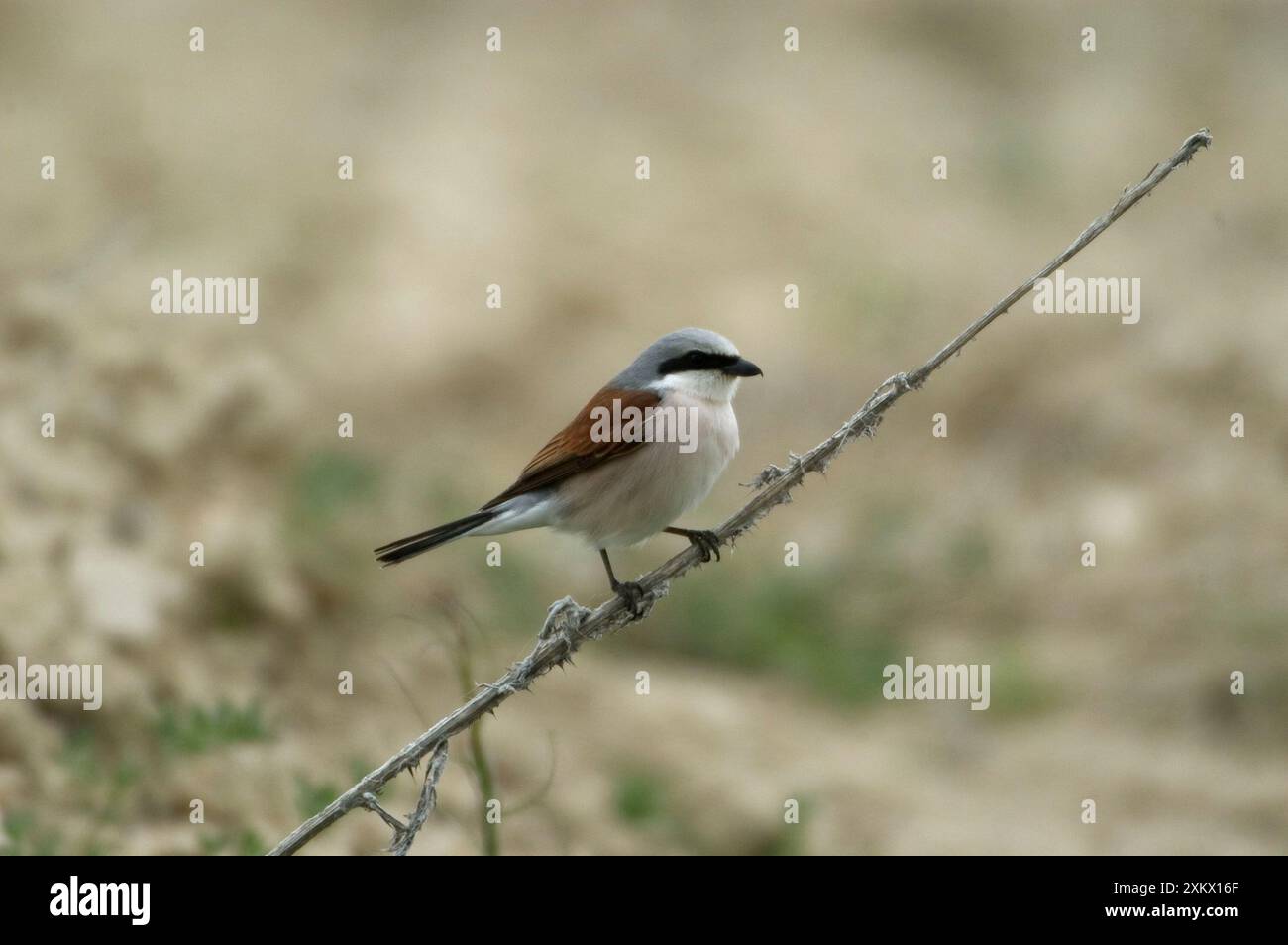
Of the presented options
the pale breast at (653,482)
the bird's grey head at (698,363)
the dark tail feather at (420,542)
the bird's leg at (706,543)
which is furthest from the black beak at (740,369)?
the dark tail feather at (420,542)

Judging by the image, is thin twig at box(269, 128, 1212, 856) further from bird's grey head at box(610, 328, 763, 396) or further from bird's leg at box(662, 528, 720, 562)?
bird's grey head at box(610, 328, 763, 396)

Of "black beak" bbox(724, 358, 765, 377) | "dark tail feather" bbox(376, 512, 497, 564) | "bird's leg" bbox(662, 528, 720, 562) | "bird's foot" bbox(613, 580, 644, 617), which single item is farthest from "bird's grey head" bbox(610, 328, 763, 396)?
"bird's foot" bbox(613, 580, 644, 617)

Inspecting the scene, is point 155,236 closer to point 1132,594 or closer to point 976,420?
point 976,420

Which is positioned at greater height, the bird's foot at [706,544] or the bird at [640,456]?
the bird at [640,456]

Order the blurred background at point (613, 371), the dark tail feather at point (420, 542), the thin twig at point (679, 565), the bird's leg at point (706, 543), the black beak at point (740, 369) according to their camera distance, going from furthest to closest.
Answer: the blurred background at point (613, 371)
the black beak at point (740, 369)
the dark tail feather at point (420, 542)
the bird's leg at point (706, 543)
the thin twig at point (679, 565)

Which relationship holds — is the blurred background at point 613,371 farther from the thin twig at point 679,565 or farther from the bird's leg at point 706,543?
the bird's leg at point 706,543

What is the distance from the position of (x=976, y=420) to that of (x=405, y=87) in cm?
720

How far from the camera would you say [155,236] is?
12766 millimetres

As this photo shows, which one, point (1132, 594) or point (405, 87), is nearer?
point (1132, 594)

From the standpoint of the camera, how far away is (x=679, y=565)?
3980 mm

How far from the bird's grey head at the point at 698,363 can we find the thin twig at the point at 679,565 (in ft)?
3.82

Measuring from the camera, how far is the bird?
4988mm

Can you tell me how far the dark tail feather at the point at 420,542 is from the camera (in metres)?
4.55
